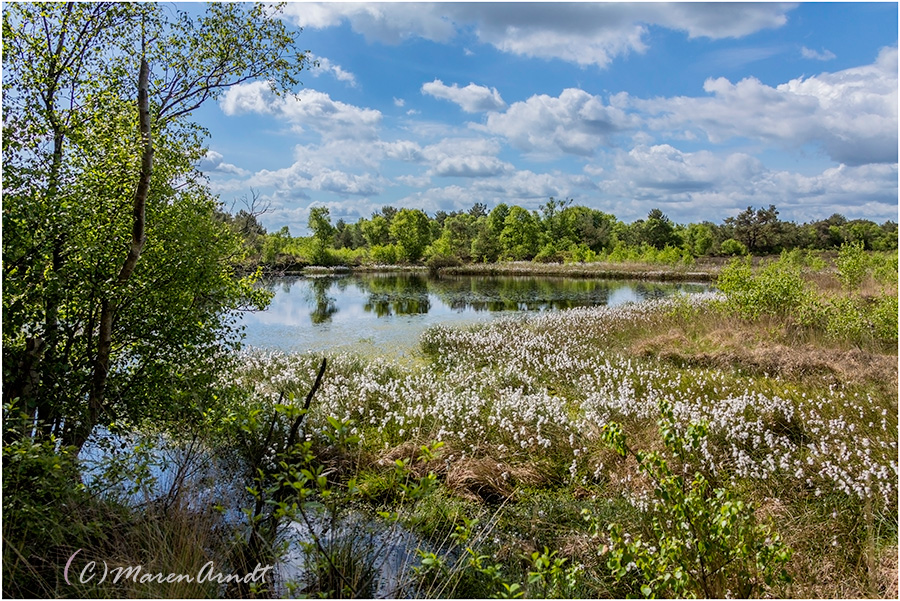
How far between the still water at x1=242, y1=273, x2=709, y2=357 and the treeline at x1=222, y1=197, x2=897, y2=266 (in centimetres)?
2245

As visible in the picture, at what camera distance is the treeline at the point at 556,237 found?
62.7m

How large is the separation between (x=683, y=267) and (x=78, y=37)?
151ft

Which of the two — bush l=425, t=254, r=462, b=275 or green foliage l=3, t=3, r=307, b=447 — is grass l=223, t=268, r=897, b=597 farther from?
bush l=425, t=254, r=462, b=275

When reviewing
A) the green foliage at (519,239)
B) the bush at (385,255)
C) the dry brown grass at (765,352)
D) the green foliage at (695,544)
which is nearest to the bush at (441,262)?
the bush at (385,255)

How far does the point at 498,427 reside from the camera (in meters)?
6.99

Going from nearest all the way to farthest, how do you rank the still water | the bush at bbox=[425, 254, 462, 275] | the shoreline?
the still water → the shoreline → the bush at bbox=[425, 254, 462, 275]

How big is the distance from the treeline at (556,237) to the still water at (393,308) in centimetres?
2245

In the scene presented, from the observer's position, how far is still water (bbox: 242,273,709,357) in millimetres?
15117

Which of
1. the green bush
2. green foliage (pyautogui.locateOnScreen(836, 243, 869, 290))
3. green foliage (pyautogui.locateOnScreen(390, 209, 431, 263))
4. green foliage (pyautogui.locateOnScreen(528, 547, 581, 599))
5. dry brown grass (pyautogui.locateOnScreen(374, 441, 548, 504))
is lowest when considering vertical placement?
dry brown grass (pyautogui.locateOnScreen(374, 441, 548, 504))

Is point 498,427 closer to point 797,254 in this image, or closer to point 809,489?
point 809,489

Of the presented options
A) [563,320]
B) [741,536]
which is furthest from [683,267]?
[741,536]

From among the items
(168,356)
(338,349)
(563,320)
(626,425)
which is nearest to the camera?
(168,356)

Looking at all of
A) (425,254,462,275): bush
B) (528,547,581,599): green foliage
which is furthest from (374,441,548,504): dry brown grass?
(425,254,462,275): bush

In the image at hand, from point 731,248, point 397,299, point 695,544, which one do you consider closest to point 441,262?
point 397,299
